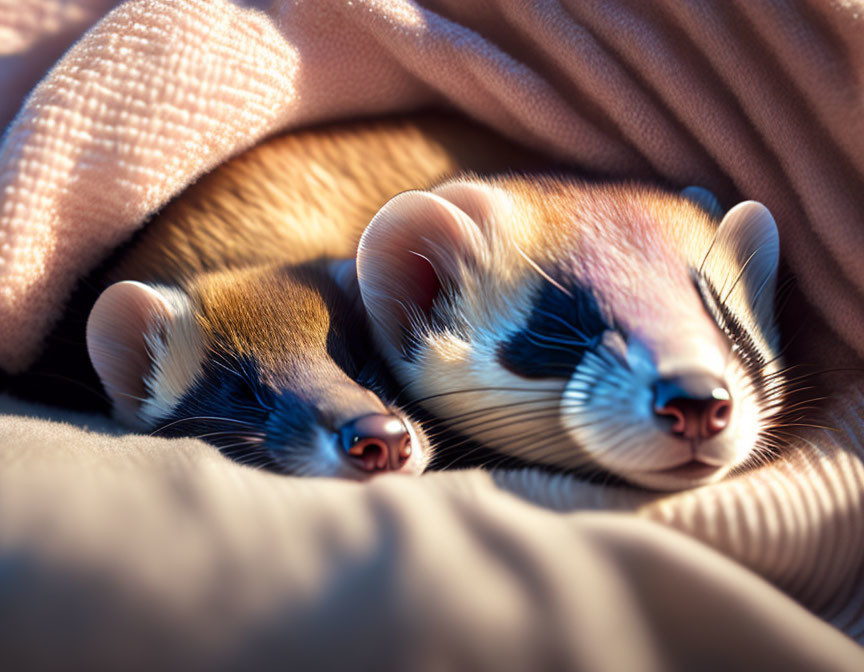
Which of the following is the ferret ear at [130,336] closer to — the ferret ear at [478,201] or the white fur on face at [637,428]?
the ferret ear at [478,201]

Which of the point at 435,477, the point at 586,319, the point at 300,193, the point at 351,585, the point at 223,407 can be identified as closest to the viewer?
the point at 351,585

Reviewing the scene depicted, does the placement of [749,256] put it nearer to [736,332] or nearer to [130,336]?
[736,332]

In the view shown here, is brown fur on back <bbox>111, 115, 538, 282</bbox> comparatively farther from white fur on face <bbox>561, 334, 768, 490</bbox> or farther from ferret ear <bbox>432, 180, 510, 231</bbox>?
white fur on face <bbox>561, 334, 768, 490</bbox>

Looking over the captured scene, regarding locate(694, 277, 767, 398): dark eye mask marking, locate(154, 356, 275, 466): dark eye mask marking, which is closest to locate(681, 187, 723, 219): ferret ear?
locate(694, 277, 767, 398): dark eye mask marking

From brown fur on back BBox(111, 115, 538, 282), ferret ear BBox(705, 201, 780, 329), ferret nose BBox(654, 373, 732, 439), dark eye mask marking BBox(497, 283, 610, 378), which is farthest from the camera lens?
brown fur on back BBox(111, 115, 538, 282)

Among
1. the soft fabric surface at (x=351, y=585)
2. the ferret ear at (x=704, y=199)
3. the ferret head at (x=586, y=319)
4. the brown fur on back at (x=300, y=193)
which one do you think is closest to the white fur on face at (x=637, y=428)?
the ferret head at (x=586, y=319)

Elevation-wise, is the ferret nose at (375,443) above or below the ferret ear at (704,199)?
below

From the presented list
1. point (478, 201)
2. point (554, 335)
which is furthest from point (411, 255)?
point (554, 335)
